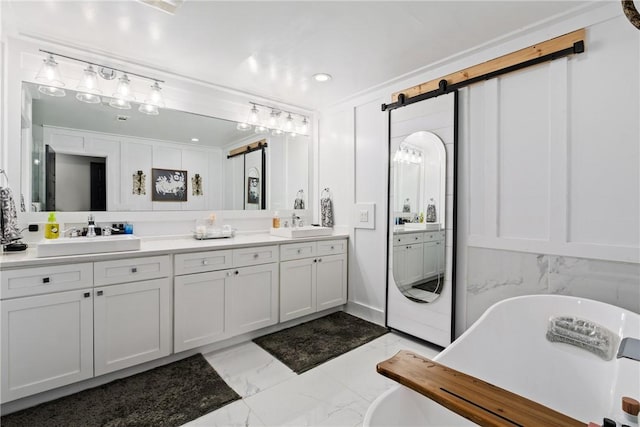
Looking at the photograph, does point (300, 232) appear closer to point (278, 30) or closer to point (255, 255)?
point (255, 255)

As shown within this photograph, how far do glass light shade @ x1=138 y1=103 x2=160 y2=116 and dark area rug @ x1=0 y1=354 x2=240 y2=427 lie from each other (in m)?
2.08

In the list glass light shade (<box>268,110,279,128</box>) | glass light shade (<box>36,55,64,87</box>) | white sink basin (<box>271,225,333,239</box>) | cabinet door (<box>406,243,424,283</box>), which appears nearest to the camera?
glass light shade (<box>36,55,64,87</box>)

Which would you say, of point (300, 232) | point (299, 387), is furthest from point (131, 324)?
point (300, 232)

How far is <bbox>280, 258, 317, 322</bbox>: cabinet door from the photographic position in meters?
2.99

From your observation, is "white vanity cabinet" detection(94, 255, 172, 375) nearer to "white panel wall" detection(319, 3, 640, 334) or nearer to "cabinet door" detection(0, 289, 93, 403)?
"cabinet door" detection(0, 289, 93, 403)

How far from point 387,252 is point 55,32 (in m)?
3.13

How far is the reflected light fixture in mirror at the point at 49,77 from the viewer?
225 cm

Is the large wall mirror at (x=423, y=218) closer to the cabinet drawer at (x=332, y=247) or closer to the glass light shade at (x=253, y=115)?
the cabinet drawer at (x=332, y=247)

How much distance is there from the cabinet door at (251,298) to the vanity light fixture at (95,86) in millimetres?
1611

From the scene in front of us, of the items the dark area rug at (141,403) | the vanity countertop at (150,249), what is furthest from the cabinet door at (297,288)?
the dark area rug at (141,403)

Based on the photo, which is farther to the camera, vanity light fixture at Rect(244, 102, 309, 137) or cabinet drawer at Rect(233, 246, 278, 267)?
vanity light fixture at Rect(244, 102, 309, 137)

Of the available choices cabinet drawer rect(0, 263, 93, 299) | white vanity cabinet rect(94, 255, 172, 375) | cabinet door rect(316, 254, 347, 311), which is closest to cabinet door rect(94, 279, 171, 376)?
white vanity cabinet rect(94, 255, 172, 375)

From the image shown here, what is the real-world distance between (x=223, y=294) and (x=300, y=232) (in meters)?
0.94

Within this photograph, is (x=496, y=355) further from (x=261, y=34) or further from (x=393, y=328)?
(x=261, y=34)
